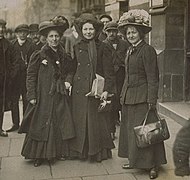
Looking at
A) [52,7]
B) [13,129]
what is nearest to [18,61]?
[13,129]

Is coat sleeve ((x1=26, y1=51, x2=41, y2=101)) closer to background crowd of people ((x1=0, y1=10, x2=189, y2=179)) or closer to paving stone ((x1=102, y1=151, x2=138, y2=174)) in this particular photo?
background crowd of people ((x1=0, y1=10, x2=189, y2=179))

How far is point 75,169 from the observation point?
536 centimetres

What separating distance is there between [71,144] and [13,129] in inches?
87.7

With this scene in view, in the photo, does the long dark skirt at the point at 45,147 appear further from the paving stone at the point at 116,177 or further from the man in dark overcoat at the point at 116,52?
the man in dark overcoat at the point at 116,52

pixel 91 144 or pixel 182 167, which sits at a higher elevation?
pixel 182 167

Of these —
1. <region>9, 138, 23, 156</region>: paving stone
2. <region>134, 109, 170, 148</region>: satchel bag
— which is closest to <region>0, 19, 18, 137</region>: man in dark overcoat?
<region>9, 138, 23, 156</region>: paving stone

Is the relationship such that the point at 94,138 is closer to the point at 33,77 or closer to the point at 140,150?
Result: the point at 140,150

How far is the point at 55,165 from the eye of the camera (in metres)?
5.51

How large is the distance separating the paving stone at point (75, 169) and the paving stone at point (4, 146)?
37.3 inches

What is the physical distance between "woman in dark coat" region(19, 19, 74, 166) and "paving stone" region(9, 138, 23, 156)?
0.61m

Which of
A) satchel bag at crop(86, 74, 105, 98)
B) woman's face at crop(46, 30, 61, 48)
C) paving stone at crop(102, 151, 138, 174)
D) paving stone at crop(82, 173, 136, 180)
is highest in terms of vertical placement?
woman's face at crop(46, 30, 61, 48)

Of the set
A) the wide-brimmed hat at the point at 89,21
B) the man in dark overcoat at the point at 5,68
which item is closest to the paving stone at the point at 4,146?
the man in dark overcoat at the point at 5,68

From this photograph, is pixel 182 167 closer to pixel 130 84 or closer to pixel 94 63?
pixel 130 84

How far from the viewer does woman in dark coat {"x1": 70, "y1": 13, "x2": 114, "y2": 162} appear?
217 inches
